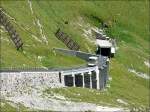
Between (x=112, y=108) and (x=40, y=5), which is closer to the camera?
(x=112, y=108)

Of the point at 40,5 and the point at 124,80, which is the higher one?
the point at 40,5

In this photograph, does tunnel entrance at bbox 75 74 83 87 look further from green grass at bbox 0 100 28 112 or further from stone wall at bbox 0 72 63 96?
green grass at bbox 0 100 28 112

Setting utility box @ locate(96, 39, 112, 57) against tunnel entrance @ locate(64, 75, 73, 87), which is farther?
utility box @ locate(96, 39, 112, 57)

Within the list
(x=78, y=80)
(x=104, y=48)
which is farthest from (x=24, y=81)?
(x=104, y=48)

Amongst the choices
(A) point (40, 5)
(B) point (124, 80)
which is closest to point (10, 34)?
(B) point (124, 80)

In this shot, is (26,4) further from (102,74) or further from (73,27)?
(102,74)

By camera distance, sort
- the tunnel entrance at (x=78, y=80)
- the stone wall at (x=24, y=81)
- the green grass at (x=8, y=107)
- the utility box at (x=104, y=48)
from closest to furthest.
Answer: the green grass at (x=8, y=107)
the stone wall at (x=24, y=81)
the tunnel entrance at (x=78, y=80)
the utility box at (x=104, y=48)

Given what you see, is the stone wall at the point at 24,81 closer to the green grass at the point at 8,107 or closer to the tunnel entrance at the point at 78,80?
the green grass at the point at 8,107

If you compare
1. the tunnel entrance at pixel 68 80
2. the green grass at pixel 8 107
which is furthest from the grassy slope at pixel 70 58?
the green grass at pixel 8 107

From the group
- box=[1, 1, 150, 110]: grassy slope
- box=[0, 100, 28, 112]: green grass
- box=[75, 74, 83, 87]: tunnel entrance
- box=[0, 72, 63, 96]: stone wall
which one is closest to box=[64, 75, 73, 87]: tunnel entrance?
box=[75, 74, 83, 87]: tunnel entrance

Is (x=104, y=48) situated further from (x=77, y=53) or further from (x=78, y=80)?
(x=78, y=80)

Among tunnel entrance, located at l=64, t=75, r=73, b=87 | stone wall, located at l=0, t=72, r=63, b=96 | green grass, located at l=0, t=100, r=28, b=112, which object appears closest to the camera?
green grass, located at l=0, t=100, r=28, b=112
